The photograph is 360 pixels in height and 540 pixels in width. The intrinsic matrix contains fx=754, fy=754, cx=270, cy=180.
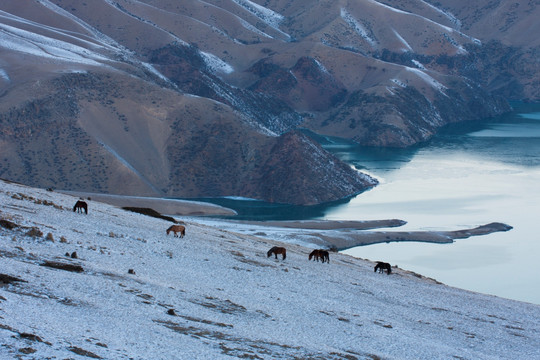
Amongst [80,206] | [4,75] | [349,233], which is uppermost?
[4,75]

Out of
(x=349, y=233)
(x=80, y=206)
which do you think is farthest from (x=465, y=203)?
(x=80, y=206)

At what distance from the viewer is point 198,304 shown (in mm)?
21359

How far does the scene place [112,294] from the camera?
760 inches

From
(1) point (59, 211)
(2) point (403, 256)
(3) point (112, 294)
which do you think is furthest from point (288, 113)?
(3) point (112, 294)

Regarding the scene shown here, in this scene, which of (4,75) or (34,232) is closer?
(34,232)

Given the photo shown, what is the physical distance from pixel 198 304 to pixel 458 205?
273ft

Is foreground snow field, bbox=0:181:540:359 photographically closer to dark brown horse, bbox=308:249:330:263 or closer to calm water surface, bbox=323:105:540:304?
dark brown horse, bbox=308:249:330:263

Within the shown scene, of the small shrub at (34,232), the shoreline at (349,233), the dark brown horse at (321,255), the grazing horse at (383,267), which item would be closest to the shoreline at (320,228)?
the shoreline at (349,233)

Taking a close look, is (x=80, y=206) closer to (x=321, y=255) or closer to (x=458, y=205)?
(x=321, y=255)

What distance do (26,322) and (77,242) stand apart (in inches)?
425

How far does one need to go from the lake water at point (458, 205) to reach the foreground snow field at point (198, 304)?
3111cm

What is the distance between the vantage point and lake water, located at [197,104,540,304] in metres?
69.8

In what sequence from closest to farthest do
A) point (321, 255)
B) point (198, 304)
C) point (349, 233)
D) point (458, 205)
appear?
point (198, 304) < point (321, 255) < point (349, 233) < point (458, 205)

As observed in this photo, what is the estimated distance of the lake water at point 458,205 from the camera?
229 feet
